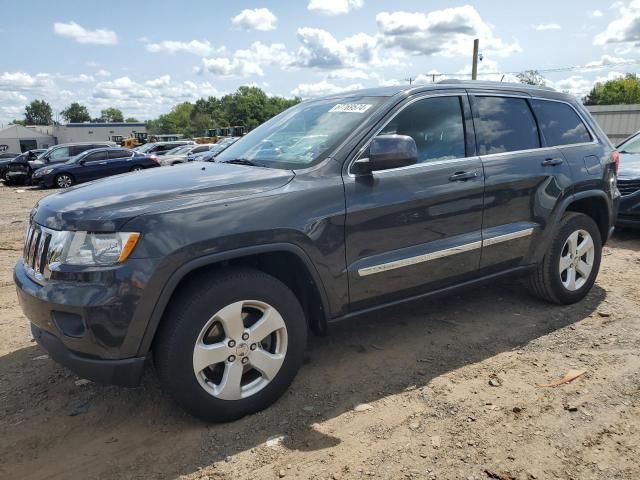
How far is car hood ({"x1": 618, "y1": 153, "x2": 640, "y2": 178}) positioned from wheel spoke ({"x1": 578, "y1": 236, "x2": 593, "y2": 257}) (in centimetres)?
317

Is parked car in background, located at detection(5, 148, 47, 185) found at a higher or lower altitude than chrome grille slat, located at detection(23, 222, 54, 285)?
lower

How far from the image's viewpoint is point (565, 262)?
438 cm

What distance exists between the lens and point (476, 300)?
15.5 feet

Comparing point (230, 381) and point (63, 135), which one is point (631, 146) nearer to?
point (230, 381)

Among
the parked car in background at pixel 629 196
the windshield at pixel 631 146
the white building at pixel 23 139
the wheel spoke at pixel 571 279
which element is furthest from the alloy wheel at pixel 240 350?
the white building at pixel 23 139

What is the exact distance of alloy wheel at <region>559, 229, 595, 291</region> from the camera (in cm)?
436

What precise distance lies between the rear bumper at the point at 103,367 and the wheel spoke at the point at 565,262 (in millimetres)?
3417

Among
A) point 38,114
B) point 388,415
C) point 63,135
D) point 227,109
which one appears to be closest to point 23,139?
point 63,135

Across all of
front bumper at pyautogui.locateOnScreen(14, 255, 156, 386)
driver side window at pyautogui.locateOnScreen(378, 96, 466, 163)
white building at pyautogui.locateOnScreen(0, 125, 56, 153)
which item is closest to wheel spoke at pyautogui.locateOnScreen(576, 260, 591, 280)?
driver side window at pyautogui.locateOnScreen(378, 96, 466, 163)

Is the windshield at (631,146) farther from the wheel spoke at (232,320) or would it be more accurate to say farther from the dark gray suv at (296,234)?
the wheel spoke at (232,320)

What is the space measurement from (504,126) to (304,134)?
5.21ft

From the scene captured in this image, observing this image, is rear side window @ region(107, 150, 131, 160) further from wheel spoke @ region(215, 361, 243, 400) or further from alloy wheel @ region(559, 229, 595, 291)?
wheel spoke @ region(215, 361, 243, 400)

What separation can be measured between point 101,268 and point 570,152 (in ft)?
12.1

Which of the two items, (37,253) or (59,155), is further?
(59,155)
